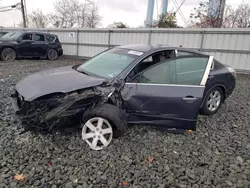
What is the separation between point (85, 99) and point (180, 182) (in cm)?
158

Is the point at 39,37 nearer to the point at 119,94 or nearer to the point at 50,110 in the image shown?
the point at 50,110

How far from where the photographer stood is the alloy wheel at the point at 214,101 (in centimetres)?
407

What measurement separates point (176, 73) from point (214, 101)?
4.99 feet

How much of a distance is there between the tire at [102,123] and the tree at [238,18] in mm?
16245

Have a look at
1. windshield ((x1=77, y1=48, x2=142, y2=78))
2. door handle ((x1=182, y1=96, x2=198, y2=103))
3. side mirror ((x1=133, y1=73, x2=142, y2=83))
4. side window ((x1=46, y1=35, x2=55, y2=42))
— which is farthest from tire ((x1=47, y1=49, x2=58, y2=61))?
door handle ((x1=182, y1=96, x2=198, y2=103))

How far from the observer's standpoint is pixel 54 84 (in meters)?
2.73

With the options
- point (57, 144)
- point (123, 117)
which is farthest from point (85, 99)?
point (57, 144)

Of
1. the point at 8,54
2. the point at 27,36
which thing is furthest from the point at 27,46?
the point at 8,54

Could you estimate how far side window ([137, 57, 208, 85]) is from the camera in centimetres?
303

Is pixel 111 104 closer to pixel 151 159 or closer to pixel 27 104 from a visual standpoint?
pixel 151 159

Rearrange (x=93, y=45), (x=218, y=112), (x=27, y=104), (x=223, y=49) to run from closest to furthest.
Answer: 1. (x=27, y=104)
2. (x=218, y=112)
3. (x=223, y=49)
4. (x=93, y=45)

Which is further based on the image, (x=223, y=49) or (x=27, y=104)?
(x=223, y=49)

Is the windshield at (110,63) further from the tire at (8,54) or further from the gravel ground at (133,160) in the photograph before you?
the tire at (8,54)

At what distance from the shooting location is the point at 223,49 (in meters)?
9.27
